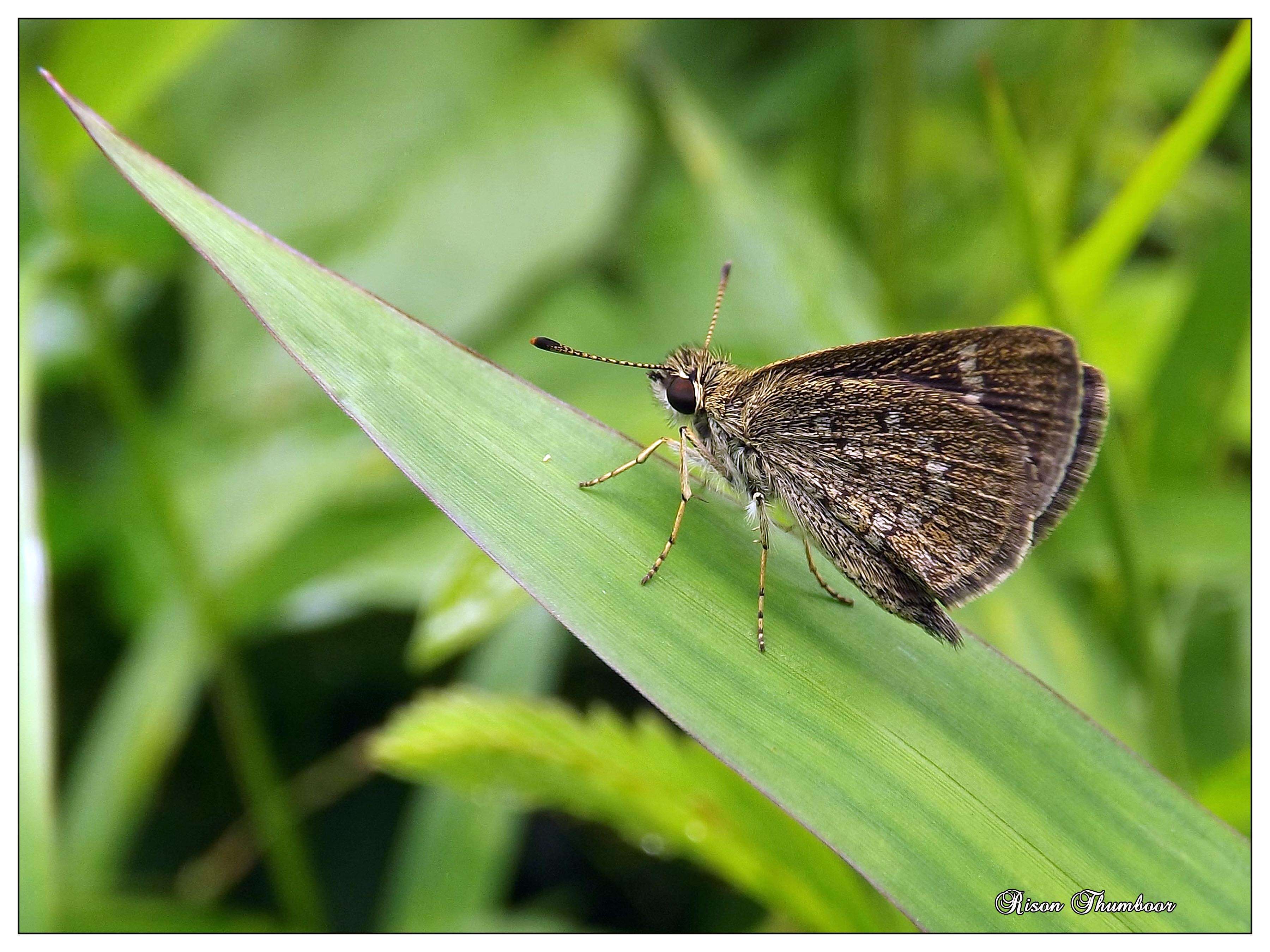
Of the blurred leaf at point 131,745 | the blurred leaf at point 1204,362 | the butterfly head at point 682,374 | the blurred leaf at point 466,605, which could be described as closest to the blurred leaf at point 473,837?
the blurred leaf at point 466,605

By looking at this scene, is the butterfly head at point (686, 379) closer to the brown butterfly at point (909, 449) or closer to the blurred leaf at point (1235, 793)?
the brown butterfly at point (909, 449)

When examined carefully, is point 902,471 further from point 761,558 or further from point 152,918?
point 152,918

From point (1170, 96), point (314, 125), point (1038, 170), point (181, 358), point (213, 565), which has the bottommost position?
point (213, 565)

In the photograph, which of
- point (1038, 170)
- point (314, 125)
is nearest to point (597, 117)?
point (314, 125)

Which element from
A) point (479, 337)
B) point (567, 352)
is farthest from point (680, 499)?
point (479, 337)

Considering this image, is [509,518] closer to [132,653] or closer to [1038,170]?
[132,653]

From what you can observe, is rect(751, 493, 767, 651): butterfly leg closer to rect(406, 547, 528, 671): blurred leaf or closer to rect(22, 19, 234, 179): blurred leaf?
rect(406, 547, 528, 671): blurred leaf
